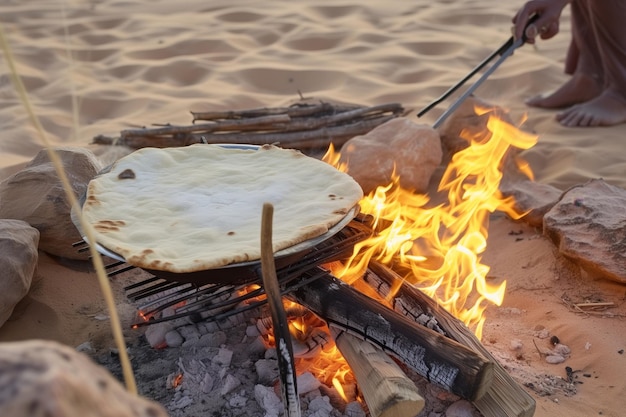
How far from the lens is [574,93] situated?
4578 mm

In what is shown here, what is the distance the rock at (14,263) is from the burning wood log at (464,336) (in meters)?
1.22

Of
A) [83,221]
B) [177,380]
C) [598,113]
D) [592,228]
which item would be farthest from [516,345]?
[598,113]

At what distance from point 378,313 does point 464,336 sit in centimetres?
29

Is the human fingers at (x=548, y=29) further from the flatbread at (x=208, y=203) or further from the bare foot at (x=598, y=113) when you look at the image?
the flatbread at (x=208, y=203)

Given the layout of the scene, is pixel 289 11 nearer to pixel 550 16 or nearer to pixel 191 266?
pixel 550 16

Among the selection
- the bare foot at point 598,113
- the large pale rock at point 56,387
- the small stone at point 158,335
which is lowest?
the bare foot at point 598,113

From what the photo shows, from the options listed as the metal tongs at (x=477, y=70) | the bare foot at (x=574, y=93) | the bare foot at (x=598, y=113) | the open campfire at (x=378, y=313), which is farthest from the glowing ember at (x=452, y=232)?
the bare foot at (x=574, y=93)

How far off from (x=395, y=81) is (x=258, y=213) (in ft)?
11.7

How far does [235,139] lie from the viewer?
3.85m

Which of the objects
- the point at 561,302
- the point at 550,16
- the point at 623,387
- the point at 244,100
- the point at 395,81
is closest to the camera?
the point at 623,387

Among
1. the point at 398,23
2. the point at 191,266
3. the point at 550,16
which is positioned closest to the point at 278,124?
the point at 550,16

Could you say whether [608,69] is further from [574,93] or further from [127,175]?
[127,175]

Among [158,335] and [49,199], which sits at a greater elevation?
[49,199]

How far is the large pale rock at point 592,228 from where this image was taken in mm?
2697
